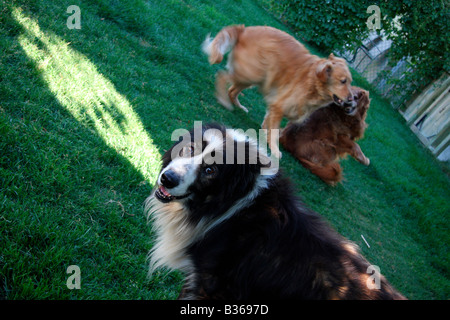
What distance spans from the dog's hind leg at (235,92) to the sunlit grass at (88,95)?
2366mm

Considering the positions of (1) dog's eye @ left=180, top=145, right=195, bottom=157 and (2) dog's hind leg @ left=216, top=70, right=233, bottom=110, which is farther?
(2) dog's hind leg @ left=216, top=70, right=233, bottom=110

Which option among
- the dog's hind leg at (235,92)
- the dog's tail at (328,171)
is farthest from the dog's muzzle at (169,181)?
the dog's hind leg at (235,92)

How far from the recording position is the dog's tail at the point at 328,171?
17.6 ft

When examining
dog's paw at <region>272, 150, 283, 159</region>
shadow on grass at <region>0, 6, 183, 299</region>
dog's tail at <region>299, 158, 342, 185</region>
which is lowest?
shadow on grass at <region>0, 6, 183, 299</region>

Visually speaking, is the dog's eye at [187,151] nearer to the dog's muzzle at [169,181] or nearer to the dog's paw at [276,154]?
the dog's muzzle at [169,181]

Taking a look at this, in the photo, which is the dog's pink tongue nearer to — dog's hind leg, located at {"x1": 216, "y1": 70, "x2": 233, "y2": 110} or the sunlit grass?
the sunlit grass

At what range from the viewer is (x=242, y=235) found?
2068mm

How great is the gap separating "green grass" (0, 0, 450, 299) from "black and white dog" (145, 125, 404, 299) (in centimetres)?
45

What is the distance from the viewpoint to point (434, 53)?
38.8 ft

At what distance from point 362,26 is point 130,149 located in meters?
12.5

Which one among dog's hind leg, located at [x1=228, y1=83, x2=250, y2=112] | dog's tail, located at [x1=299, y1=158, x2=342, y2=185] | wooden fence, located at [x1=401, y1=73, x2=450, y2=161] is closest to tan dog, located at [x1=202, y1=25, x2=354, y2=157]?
dog's hind leg, located at [x1=228, y1=83, x2=250, y2=112]

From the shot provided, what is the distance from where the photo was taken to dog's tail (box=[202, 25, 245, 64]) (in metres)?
5.18

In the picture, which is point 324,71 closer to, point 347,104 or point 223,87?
point 347,104
